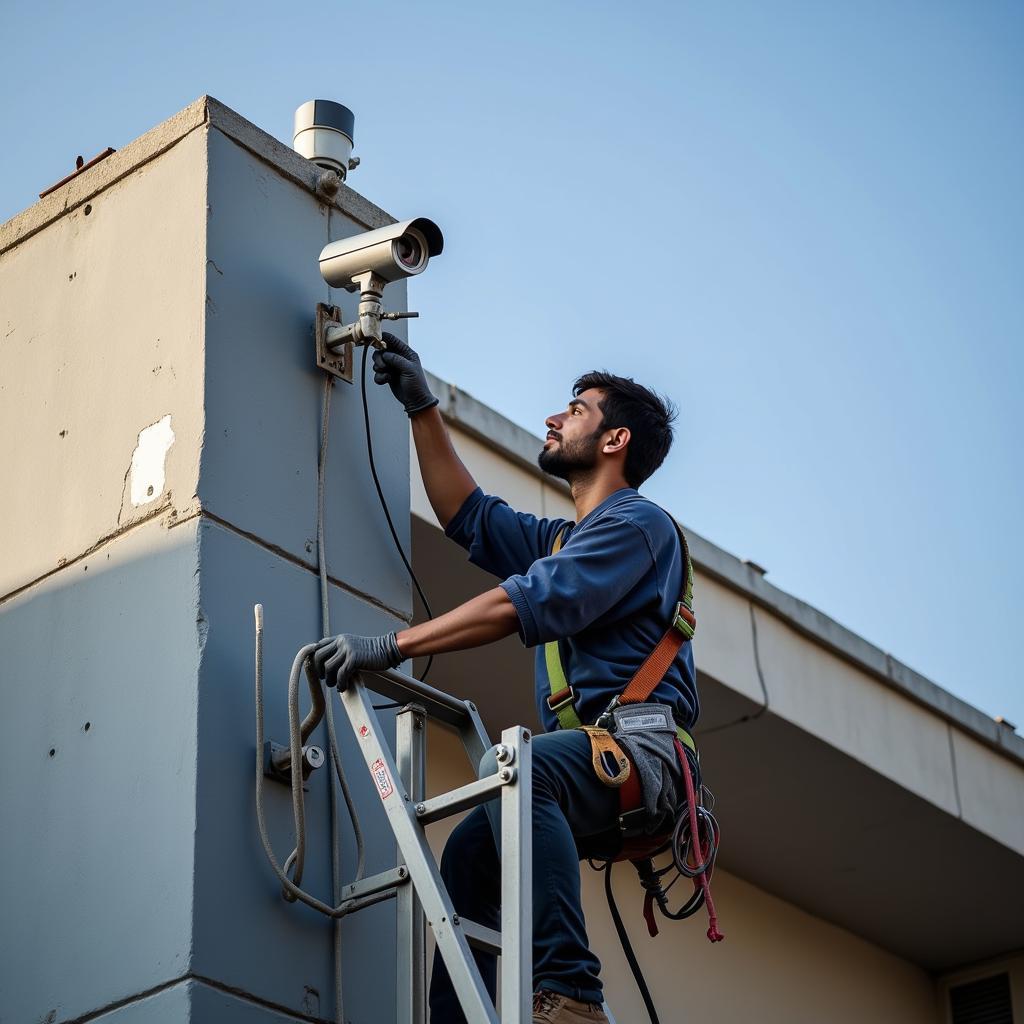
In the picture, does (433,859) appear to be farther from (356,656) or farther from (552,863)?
(356,656)

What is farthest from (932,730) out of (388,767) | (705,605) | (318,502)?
(388,767)

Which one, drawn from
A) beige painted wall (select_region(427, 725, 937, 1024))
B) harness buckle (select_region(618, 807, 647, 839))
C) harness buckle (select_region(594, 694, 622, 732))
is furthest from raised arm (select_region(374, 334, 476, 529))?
beige painted wall (select_region(427, 725, 937, 1024))

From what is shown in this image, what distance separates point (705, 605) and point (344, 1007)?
4.67 metres

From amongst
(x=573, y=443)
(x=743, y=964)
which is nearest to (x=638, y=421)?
(x=573, y=443)

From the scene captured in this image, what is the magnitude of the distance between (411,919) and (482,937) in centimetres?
27

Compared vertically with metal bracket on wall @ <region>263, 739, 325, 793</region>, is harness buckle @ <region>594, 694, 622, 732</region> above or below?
above

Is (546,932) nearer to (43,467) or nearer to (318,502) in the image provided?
(318,502)

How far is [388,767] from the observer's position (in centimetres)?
483

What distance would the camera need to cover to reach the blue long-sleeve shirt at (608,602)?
5145mm

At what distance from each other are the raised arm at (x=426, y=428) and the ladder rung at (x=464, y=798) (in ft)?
5.97

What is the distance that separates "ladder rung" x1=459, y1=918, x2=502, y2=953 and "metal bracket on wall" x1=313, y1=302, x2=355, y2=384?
207cm

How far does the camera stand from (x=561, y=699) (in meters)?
5.42

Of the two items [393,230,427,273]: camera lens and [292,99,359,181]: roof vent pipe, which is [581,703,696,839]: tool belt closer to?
[393,230,427,273]: camera lens

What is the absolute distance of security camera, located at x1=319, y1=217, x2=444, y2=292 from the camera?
5.93 m
